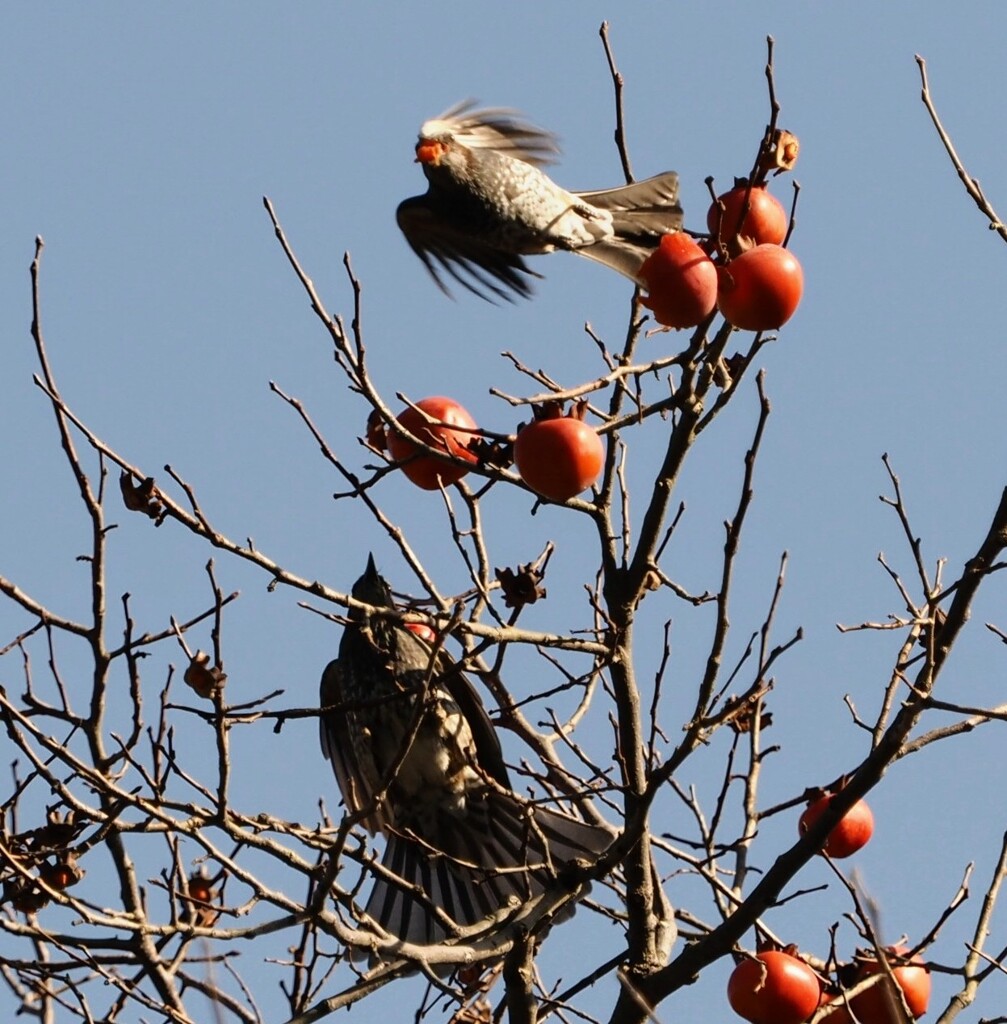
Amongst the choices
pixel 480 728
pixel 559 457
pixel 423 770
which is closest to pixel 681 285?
pixel 559 457

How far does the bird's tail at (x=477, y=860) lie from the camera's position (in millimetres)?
3789

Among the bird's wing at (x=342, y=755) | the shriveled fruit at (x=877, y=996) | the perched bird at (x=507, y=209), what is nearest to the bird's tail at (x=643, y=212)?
the perched bird at (x=507, y=209)

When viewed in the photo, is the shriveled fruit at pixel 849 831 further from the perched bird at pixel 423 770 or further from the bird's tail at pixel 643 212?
the bird's tail at pixel 643 212

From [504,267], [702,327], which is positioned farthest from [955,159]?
[504,267]

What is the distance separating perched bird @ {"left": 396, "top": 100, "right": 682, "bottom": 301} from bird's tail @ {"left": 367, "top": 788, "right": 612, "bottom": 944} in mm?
1879

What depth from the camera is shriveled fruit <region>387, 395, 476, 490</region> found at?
343cm

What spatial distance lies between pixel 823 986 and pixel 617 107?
2224 mm

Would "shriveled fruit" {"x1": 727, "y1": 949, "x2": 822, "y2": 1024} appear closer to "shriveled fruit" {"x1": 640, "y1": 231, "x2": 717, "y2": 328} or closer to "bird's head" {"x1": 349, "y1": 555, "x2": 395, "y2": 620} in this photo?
"shriveled fruit" {"x1": 640, "y1": 231, "x2": 717, "y2": 328}

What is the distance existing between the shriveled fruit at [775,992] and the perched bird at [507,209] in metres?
2.54

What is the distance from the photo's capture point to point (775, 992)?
3230 mm

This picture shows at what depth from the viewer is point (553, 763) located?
13.4ft

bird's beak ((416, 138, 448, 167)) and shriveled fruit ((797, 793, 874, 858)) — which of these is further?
bird's beak ((416, 138, 448, 167))

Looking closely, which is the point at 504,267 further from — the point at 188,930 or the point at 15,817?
the point at 188,930

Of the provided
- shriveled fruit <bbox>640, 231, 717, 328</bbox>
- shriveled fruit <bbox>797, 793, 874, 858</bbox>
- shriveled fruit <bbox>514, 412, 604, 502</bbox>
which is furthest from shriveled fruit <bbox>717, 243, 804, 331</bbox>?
shriveled fruit <bbox>797, 793, 874, 858</bbox>
